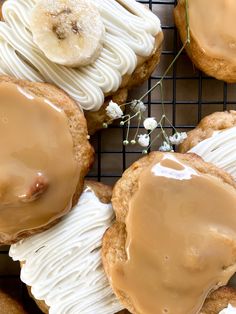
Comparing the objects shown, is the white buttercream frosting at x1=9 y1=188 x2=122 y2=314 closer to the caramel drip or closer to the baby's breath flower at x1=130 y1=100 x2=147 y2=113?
the baby's breath flower at x1=130 y1=100 x2=147 y2=113

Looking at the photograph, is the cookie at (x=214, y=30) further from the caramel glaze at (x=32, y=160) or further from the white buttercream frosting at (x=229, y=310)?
the white buttercream frosting at (x=229, y=310)

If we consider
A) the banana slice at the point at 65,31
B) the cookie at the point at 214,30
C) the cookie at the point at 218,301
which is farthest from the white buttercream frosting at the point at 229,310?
the banana slice at the point at 65,31

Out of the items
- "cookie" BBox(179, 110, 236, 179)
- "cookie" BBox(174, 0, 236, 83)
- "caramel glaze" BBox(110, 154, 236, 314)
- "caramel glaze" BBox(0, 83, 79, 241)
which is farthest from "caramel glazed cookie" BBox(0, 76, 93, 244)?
"cookie" BBox(174, 0, 236, 83)

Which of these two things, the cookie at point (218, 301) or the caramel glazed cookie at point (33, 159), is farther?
the cookie at point (218, 301)

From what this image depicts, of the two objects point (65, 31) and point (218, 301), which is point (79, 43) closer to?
point (65, 31)

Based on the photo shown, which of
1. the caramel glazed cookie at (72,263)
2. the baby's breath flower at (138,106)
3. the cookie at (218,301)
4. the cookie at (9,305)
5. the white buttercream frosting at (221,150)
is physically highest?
the baby's breath flower at (138,106)

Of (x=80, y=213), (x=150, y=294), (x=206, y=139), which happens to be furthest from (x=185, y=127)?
(x=150, y=294)

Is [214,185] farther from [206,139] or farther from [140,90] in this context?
[140,90]

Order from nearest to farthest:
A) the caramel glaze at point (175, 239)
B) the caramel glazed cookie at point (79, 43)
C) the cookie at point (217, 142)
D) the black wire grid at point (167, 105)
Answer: the caramel glaze at point (175, 239) < the caramel glazed cookie at point (79, 43) < the cookie at point (217, 142) < the black wire grid at point (167, 105)

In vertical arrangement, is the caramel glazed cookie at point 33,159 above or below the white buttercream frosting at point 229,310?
above
